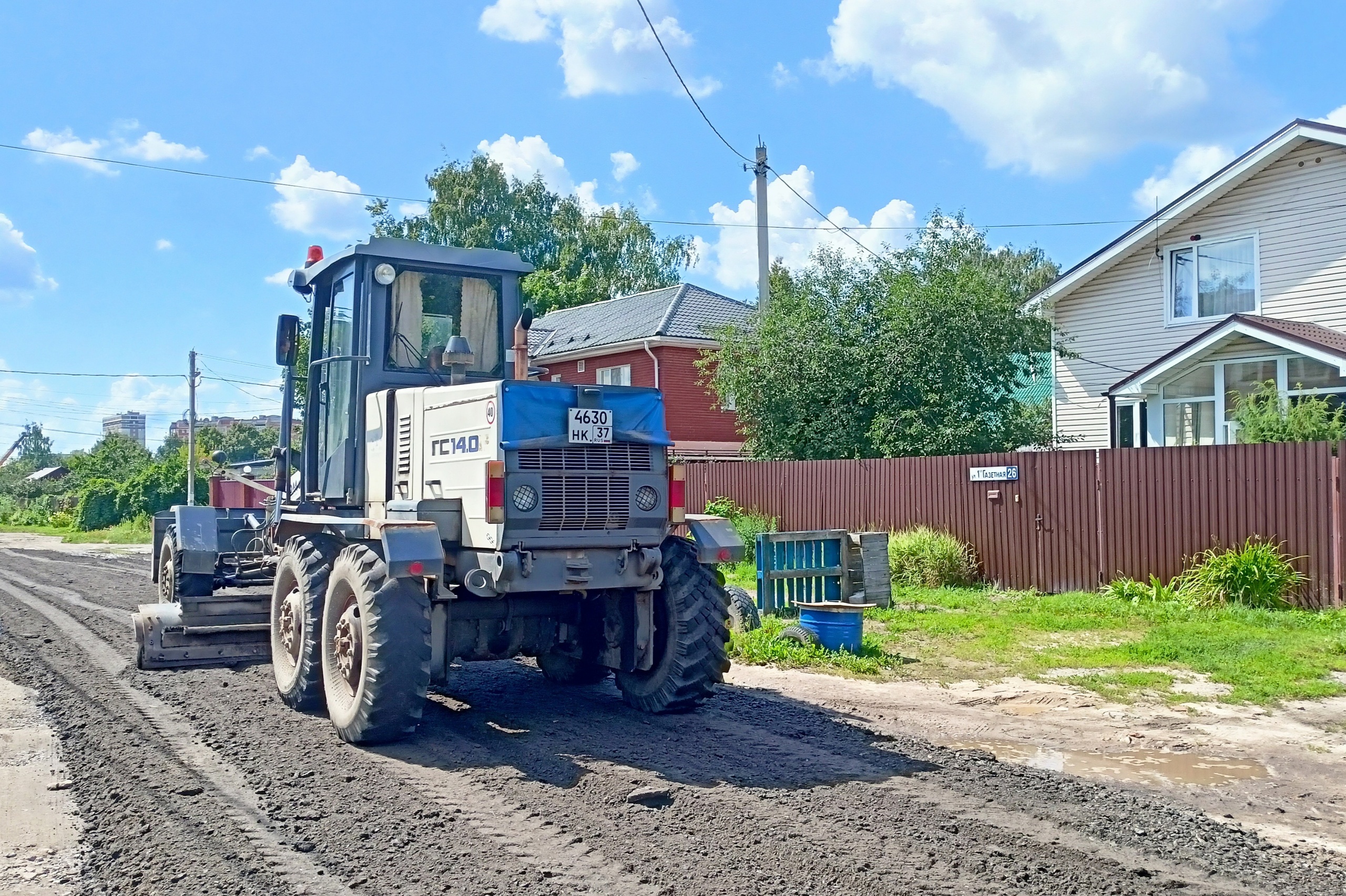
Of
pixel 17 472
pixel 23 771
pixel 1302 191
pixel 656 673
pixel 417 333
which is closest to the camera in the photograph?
pixel 23 771

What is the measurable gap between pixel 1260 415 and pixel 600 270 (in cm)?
3612

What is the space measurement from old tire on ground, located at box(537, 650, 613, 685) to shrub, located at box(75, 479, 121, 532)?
133 ft

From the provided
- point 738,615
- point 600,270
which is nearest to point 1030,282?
point 600,270

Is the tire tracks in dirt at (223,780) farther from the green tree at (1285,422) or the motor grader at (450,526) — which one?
the green tree at (1285,422)

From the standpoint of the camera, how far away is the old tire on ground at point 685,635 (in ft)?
24.8

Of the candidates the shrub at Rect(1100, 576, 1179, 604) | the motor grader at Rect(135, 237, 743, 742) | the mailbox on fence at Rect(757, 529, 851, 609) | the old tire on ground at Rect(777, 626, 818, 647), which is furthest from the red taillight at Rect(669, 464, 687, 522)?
the shrub at Rect(1100, 576, 1179, 604)

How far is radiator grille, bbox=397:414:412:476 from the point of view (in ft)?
25.4

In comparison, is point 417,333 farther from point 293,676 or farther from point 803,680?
point 803,680

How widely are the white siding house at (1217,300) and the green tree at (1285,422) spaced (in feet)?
6.65

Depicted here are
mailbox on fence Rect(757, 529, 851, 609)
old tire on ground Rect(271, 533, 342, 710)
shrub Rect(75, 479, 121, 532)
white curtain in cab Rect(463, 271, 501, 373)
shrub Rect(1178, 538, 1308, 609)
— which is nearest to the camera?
old tire on ground Rect(271, 533, 342, 710)

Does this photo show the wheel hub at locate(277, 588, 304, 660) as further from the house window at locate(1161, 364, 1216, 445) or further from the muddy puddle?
the house window at locate(1161, 364, 1216, 445)

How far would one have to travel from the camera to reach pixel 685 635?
24.8 ft

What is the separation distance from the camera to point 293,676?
808 centimetres

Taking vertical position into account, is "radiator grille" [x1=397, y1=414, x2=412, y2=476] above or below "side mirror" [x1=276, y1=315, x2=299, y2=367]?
below
